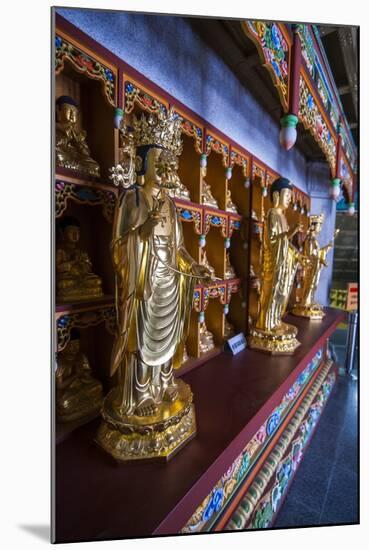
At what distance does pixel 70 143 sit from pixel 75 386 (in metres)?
0.80

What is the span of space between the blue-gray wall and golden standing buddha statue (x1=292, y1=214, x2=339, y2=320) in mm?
818

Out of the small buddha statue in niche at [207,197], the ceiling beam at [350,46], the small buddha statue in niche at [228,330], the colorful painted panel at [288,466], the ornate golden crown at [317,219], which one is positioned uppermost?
the ceiling beam at [350,46]

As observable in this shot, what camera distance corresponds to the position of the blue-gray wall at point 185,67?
0.87 meters

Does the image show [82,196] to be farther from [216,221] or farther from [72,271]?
[216,221]

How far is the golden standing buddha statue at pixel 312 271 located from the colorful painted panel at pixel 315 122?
0.67 m

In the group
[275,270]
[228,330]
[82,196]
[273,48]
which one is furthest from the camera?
[228,330]

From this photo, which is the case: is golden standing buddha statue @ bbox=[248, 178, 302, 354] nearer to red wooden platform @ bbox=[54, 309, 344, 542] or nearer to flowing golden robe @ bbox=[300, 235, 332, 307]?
red wooden platform @ bbox=[54, 309, 344, 542]

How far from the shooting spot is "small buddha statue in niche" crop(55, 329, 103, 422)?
87 cm

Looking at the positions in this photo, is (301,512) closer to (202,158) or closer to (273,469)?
(273,469)

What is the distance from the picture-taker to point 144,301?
2.48 feet

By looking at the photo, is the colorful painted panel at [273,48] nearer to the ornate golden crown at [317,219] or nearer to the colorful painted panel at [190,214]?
the colorful painted panel at [190,214]

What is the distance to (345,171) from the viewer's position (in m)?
1.99

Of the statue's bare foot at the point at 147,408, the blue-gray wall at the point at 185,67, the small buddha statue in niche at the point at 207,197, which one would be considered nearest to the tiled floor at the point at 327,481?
the statue's bare foot at the point at 147,408

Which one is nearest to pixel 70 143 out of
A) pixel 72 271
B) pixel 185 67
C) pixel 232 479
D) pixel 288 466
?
pixel 72 271
